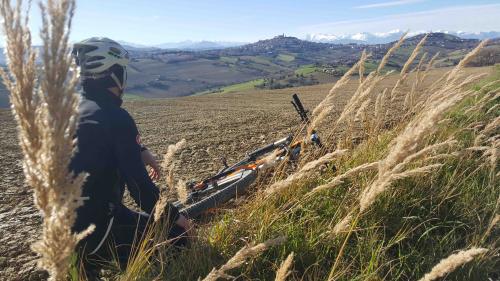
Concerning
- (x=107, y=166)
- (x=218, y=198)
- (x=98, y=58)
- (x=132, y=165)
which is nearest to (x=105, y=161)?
(x=107, y=166)

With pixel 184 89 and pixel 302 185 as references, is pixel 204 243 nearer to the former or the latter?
pixel 302 185

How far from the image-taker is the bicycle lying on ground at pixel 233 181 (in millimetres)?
4605

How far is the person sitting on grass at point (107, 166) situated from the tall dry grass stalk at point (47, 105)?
69.4 inches

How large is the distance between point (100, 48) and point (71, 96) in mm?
2676

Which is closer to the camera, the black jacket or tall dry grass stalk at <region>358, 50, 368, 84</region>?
the black jacket

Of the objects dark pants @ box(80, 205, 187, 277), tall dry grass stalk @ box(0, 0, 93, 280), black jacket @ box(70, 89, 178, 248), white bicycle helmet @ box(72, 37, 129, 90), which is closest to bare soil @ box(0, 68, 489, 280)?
dark pants @ box(80, 205, 187, 277)

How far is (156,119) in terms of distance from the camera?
1711 centimetres

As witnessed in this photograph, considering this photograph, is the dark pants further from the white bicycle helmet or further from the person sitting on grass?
the white bicycle helmet

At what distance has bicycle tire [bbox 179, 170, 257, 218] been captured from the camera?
15.1 ft

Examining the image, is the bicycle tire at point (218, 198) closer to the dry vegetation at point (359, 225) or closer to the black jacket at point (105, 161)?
the dry vegetation at point (359, 225)

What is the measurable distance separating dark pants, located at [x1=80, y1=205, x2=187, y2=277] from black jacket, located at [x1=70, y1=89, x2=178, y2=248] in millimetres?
105

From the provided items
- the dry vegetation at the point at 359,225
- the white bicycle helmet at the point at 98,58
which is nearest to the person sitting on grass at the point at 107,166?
the white bicycle helmet at the point at 98,58

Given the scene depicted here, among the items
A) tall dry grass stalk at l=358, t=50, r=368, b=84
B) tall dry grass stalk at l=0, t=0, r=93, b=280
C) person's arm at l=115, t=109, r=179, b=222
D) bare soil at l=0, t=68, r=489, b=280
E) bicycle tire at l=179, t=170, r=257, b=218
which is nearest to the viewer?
tall dry grass stalk at l=0, t=0, r=93, b=280

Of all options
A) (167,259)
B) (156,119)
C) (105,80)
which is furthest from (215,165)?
(156,119)
